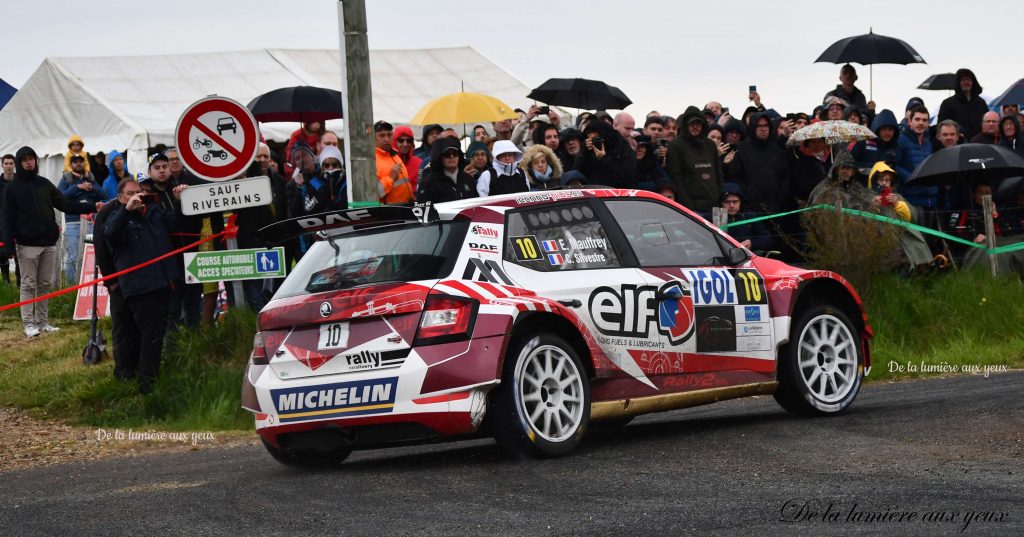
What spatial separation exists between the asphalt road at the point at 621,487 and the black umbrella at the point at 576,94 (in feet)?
35.0

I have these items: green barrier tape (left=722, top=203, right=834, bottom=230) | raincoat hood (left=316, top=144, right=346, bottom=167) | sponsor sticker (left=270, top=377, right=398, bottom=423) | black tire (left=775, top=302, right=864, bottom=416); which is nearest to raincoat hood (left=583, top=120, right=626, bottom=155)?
green barrier tape (left=722, top=203, right=834, bottom=230)

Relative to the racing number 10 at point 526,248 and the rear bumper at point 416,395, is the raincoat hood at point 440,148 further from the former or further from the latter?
the rear bumper at point 416,395

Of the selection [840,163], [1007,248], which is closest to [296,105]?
[840,163]

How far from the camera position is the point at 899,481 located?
8031 mm

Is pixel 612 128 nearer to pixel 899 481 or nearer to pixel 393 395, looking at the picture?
pixel 393 395

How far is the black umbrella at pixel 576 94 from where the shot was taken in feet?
70.9

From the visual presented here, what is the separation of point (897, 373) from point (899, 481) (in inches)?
295

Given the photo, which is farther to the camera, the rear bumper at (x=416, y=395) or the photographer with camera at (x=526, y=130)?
the photographer with camera at (x=526, y=130)

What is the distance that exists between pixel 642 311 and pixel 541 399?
1.07m

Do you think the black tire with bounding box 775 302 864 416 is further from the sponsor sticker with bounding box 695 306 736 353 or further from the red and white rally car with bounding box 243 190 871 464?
the sponsor sticker with bounding box 695 306 736 353

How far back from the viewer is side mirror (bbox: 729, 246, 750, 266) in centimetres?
1094

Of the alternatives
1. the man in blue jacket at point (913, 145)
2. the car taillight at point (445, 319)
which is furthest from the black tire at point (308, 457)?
the man in blue jacket at point (913, 145)

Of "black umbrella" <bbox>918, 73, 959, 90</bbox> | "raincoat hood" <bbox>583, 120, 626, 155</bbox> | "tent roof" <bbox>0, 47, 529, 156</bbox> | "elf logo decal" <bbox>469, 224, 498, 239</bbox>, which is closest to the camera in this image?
"elf logo decal" <bbox>469, 224, 498, 239</bbox>

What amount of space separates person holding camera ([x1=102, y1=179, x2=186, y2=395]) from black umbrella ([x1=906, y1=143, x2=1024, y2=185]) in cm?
817
